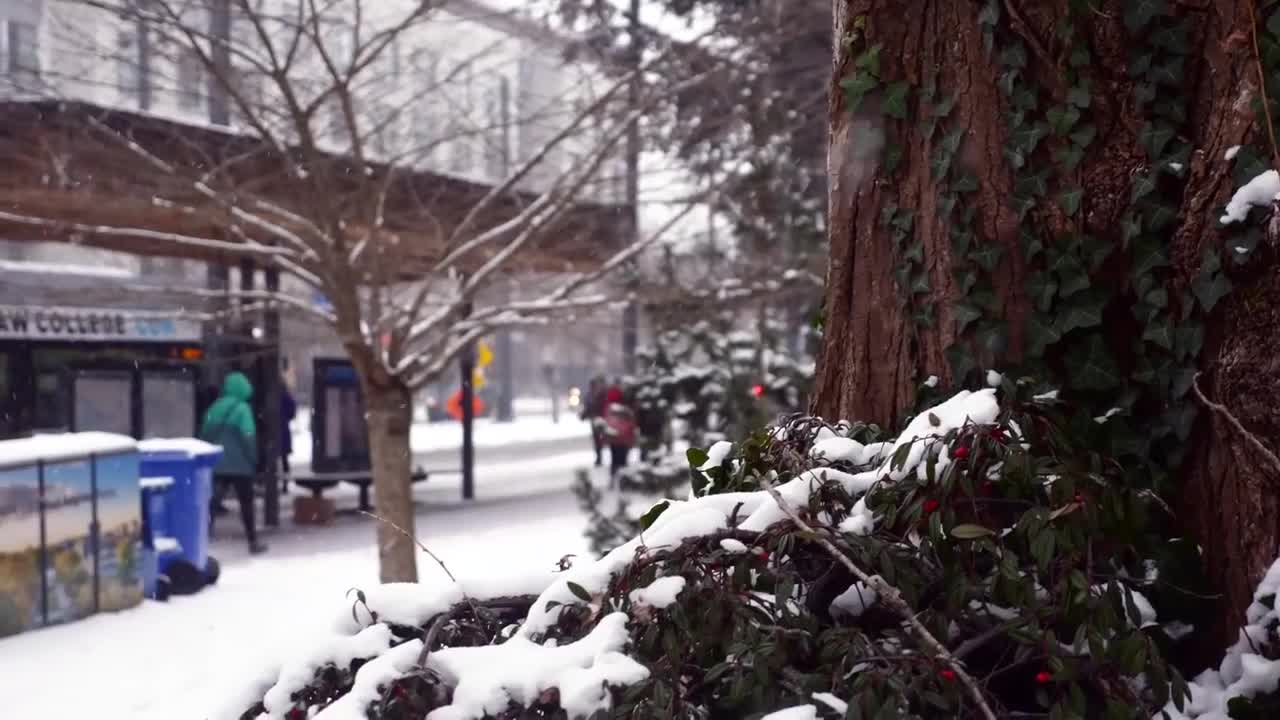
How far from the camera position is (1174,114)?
238 centimetres

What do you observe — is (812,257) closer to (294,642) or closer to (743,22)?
(743,22)

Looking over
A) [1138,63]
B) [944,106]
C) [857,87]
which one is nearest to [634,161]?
[857,87]

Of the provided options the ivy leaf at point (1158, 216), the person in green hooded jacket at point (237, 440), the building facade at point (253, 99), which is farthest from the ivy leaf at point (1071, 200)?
the person in green hooded jacket at point (237, 440)

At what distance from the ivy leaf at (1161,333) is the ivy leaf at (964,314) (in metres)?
0.34

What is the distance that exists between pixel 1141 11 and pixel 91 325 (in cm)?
1269


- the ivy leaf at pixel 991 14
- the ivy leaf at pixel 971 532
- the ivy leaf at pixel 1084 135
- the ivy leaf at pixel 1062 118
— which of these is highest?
the ivy leaf at pixel 991 14

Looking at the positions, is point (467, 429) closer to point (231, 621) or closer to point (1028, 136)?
point (231, 621)

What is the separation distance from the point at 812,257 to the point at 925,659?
7.70 metres

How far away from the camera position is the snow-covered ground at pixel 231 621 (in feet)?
18.8

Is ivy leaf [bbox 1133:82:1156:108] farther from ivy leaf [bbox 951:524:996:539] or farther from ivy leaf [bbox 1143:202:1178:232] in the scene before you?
ivy leaf [bbox 951:524:996:539]

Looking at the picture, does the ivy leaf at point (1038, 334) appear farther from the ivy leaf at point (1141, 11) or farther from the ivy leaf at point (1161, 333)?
the ivy leaf at point (1141, 11)

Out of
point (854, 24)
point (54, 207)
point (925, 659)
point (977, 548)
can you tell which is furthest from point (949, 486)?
point (54, 207)

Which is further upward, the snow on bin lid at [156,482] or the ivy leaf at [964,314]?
the ivy leaf at [964,314]

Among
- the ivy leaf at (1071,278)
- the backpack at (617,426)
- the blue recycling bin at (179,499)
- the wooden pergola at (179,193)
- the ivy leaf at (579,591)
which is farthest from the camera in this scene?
the backpack at (617,426)
